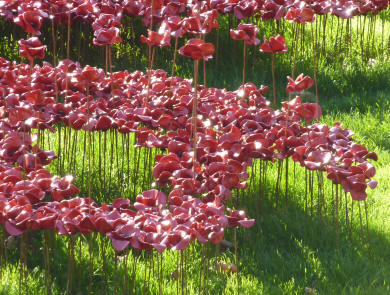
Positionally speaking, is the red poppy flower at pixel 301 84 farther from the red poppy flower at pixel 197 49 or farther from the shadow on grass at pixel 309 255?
the red poppy flower at pixel 197 49

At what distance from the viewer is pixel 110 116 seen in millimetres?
3451

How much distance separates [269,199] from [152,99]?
92 cm

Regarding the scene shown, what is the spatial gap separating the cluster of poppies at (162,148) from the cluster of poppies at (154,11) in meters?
0.31

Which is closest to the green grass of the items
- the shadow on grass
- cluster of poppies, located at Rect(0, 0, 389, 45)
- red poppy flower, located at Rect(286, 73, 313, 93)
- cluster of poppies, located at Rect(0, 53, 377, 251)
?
the shadow on grass

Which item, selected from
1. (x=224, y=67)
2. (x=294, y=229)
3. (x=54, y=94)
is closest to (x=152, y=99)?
(x=54, y=94)

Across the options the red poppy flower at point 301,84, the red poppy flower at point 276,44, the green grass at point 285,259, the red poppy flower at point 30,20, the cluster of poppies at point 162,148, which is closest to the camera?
the cluster of poppies at point 162,148

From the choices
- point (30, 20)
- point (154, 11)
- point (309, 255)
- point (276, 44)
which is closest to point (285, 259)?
point (309, 255)

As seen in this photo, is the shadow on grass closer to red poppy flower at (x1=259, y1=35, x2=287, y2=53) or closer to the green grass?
the green grass

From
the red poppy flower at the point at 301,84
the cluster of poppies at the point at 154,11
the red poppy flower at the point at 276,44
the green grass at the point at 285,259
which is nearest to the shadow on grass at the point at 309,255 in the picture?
the green grass at the point at 285,259

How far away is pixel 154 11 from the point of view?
4.48 m

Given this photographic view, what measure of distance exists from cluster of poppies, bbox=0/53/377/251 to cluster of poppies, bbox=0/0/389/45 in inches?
12.1

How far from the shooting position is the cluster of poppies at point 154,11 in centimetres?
323

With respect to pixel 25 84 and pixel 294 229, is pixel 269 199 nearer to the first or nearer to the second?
pixel 294 229

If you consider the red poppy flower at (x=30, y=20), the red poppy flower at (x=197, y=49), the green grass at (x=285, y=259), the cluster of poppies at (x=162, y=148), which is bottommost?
the green grass at (x=285, y=259)
